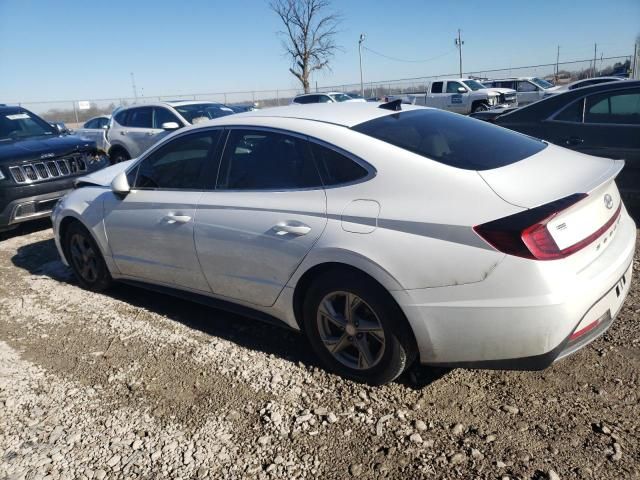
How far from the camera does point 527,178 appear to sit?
9.03 feet

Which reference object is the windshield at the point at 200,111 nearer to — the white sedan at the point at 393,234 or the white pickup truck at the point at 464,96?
the white sedan at the point at 393,234

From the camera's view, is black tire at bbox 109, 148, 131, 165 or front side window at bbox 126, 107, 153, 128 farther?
black tire at bbox 109, 148, 131, 165

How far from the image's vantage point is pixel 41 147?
7.26 metres

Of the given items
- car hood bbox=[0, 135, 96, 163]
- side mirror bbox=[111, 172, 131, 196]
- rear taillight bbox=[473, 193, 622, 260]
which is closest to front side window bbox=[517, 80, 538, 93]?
car hood bbox=[0, 135, 96, 163]

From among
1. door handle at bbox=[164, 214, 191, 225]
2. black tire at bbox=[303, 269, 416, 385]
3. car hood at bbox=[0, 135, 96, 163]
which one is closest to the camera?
black tire at bbox=[303, 269, 416, 385]

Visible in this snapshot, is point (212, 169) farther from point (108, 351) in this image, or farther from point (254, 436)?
point (254, 436)

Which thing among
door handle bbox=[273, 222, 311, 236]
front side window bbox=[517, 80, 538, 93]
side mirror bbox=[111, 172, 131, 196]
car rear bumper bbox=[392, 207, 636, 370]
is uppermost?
side mirror bbox=[111, 172, 131, 196]

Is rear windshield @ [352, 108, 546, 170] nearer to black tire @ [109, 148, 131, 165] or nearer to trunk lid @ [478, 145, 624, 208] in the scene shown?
trunk lid @ [478, 145, 624, 208]

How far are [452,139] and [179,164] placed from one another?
2.02 m

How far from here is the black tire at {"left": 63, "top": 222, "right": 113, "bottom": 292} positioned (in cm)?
477

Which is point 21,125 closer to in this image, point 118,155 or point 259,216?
point 118,155

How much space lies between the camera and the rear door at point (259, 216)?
313 cm

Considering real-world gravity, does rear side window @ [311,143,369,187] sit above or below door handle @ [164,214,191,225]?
above

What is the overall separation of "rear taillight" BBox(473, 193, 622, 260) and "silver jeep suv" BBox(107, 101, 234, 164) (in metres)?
8.39
